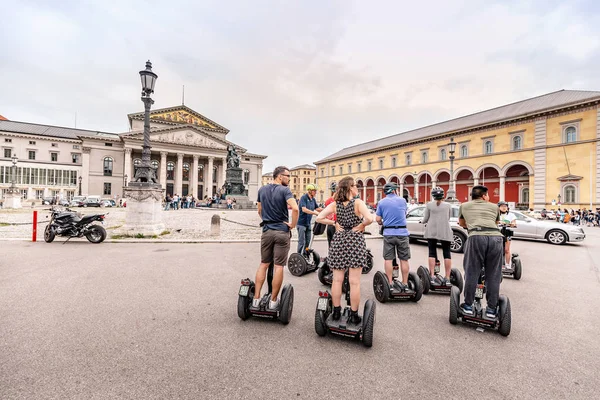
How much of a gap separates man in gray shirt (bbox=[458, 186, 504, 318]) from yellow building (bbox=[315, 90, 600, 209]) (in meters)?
18.8

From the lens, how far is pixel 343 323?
3.13m

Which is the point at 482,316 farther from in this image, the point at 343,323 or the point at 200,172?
the point at 200,172

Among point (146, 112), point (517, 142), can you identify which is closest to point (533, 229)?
point (146, 112)

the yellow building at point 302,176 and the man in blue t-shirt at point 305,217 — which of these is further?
the yellow building at point 302,176

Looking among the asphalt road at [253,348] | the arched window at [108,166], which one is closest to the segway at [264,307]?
the asphalt road at [253,348]

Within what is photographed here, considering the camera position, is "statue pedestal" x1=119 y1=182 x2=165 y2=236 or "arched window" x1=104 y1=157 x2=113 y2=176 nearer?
"statue pedestal" x1=119 y1=182 x2=165 y2=236

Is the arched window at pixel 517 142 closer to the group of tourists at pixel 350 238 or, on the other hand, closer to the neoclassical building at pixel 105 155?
the group of tourists at pixel 350 238

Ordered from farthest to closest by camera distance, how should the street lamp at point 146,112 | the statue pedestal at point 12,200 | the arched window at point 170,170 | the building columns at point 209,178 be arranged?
the arched window at point 170,170 → the building columns at point 209,178 → the statue pedestal at point 12,200 → the street lamp at point 146,112

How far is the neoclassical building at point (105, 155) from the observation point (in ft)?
190

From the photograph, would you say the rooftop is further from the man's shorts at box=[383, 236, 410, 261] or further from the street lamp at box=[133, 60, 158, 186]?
the street lamp at box=[133, 60, 158, 186]

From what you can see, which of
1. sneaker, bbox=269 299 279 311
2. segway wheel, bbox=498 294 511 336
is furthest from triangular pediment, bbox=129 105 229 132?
segway wheel, bbox=498 294 511 336

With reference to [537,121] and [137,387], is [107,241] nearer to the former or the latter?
[137,387]

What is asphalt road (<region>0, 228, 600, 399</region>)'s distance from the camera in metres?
2.30

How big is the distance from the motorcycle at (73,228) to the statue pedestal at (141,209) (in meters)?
1.33
